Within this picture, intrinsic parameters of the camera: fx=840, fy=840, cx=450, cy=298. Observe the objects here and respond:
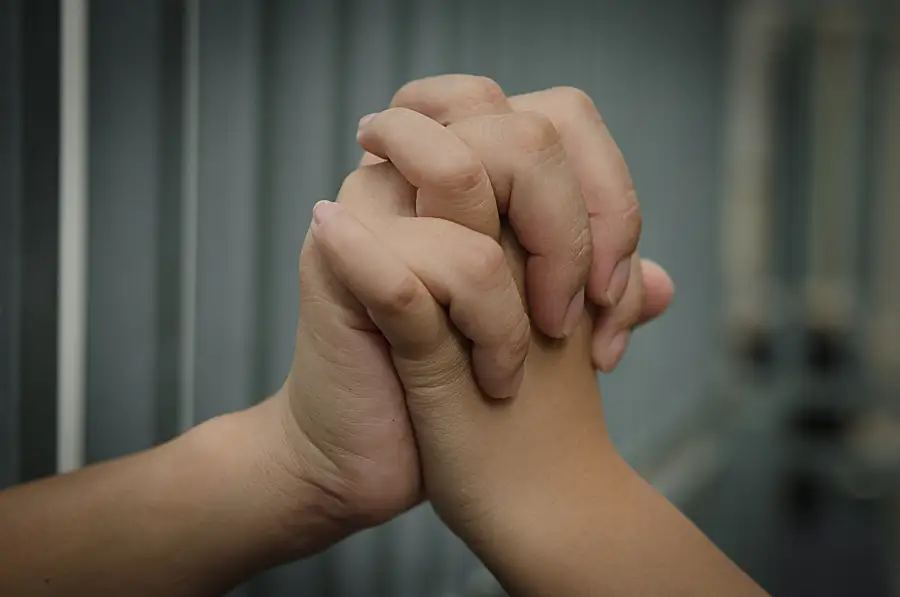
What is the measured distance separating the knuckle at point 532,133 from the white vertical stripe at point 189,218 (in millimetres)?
404

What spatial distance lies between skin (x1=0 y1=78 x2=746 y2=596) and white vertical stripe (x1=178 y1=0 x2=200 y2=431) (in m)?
0.26

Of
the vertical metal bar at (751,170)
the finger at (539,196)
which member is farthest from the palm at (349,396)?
the vertical metal bar at (751,170)

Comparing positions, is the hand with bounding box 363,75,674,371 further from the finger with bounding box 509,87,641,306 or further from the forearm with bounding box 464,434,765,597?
the forearm with bounding box 464,434,765,597

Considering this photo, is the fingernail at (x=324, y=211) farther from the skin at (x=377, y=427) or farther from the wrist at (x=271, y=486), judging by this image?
the wrist at (x=271, y=486)

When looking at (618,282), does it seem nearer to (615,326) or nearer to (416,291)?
(615,326)

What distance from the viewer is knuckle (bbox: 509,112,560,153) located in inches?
21.1

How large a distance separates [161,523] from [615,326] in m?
0.36

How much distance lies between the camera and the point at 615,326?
645mm

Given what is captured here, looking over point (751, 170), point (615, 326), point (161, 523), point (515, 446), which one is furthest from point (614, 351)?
point (751, 170)

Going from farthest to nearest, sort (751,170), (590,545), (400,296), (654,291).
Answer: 1. (751,170)
2. (654,291)
3. (590,545)
4. (400,296)

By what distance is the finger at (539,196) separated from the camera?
54 cm

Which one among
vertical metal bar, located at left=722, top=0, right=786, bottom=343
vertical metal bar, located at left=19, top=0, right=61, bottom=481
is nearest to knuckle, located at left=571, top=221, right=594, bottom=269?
vertical metal bar, located at left=19, top=0, right=61, bottom=481

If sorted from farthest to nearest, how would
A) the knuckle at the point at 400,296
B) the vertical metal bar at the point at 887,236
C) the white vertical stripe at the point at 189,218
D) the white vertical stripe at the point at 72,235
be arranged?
the vertical metal bar at the point at 887,236 → the white vertical stripe at the point at 189,218 → the white vertical stripe at the point at 72,235 → the knuckle at the point at 400,296

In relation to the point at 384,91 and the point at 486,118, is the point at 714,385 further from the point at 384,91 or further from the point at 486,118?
the point at 486,118
